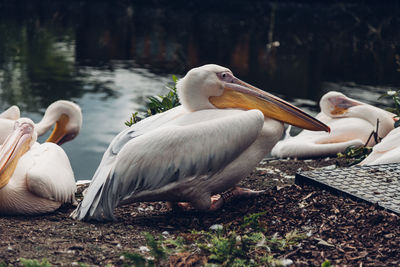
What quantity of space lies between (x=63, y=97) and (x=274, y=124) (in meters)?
6.51

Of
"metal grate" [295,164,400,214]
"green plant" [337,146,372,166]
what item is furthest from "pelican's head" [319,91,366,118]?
"metal grate" [295,164,400,214]

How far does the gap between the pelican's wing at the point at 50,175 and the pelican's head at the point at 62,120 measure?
5.09ft

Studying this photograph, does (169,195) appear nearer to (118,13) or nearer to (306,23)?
(306,23)

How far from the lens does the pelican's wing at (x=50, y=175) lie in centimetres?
343

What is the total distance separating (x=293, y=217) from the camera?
3.06 metres

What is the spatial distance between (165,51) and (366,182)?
12.7m

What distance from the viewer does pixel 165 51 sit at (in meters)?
15.5

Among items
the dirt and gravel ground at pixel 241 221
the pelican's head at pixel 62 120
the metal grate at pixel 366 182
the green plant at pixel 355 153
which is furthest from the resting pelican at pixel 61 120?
the metal grate at pixel 366 182

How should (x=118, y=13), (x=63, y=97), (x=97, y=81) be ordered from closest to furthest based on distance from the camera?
(x=63, y=97)
(x=97, y=81)
(x=118, y=13)

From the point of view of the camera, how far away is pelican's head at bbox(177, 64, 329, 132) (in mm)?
3416

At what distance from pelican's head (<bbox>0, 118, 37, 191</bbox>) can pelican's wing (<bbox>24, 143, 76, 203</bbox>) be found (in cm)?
9

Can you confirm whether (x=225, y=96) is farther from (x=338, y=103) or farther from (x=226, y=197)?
(x=338, y=103)

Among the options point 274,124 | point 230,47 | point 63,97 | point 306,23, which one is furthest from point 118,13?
point 274,124

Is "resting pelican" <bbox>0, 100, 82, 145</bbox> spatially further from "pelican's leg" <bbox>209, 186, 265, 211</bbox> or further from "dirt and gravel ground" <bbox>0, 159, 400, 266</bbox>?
"pelican's leg" <bbox>209, 186, 265, 211</bbox>
